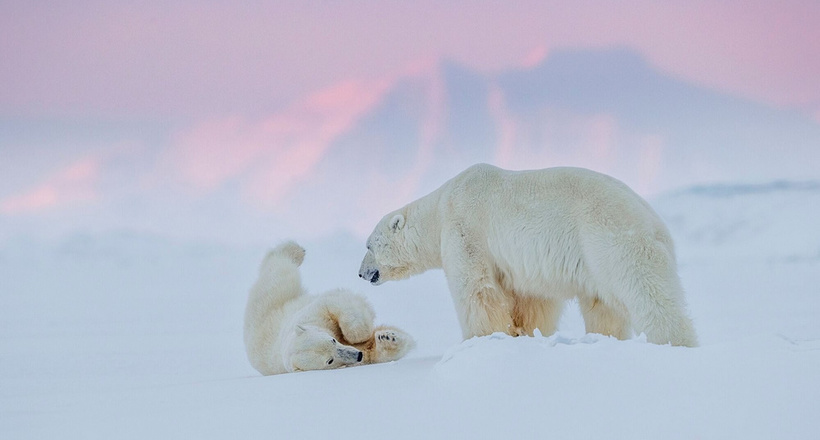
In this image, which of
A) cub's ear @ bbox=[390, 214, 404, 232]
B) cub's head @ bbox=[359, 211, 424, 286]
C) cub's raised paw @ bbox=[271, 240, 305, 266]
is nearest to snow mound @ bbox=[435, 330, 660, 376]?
cub's head @ bbox=[359, 211, 424, 286]

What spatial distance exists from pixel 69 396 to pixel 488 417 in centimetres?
305

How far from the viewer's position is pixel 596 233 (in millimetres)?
4914

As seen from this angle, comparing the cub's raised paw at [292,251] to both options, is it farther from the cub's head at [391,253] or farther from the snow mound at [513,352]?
the snow mound at [513,352]

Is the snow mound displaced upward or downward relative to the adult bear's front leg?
downward

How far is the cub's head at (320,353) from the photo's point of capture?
526 cm

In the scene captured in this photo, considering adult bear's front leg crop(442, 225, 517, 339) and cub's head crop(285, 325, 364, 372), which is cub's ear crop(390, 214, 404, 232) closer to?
adult bear's front leg crop(442, 225, 517, 339)

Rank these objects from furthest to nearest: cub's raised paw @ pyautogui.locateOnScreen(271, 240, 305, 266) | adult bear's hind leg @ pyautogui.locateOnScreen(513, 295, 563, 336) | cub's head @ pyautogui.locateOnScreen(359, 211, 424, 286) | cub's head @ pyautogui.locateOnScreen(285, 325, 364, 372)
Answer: cub's raised paw @ pyautogui.locateOnScreen(271, 240, 305, 266), cub's head @ pyautogui.locateOnScreen(359, 211, 424, 286), adult bear's hind leg @ pyautogui.locateOnScreen(513, 295, 563, 336), cub's head @ pyautogui.locateOnScreen(285, 325, 364, 372)

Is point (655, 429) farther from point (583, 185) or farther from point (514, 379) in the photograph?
point (583, 185)

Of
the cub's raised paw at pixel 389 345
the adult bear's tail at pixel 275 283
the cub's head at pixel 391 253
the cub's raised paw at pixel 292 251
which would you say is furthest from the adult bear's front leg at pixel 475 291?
the cub's raised paw at pixel 292 251

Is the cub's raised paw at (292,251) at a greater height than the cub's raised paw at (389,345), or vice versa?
the cub's raised paw at (292,251)

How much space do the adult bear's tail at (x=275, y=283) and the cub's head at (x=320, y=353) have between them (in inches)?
51.0

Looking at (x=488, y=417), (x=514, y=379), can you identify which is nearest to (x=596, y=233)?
(x=514, y=379)

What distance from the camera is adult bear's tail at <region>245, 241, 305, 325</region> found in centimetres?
661

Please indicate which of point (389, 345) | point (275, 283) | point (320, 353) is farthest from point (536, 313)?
point (275, 283)
